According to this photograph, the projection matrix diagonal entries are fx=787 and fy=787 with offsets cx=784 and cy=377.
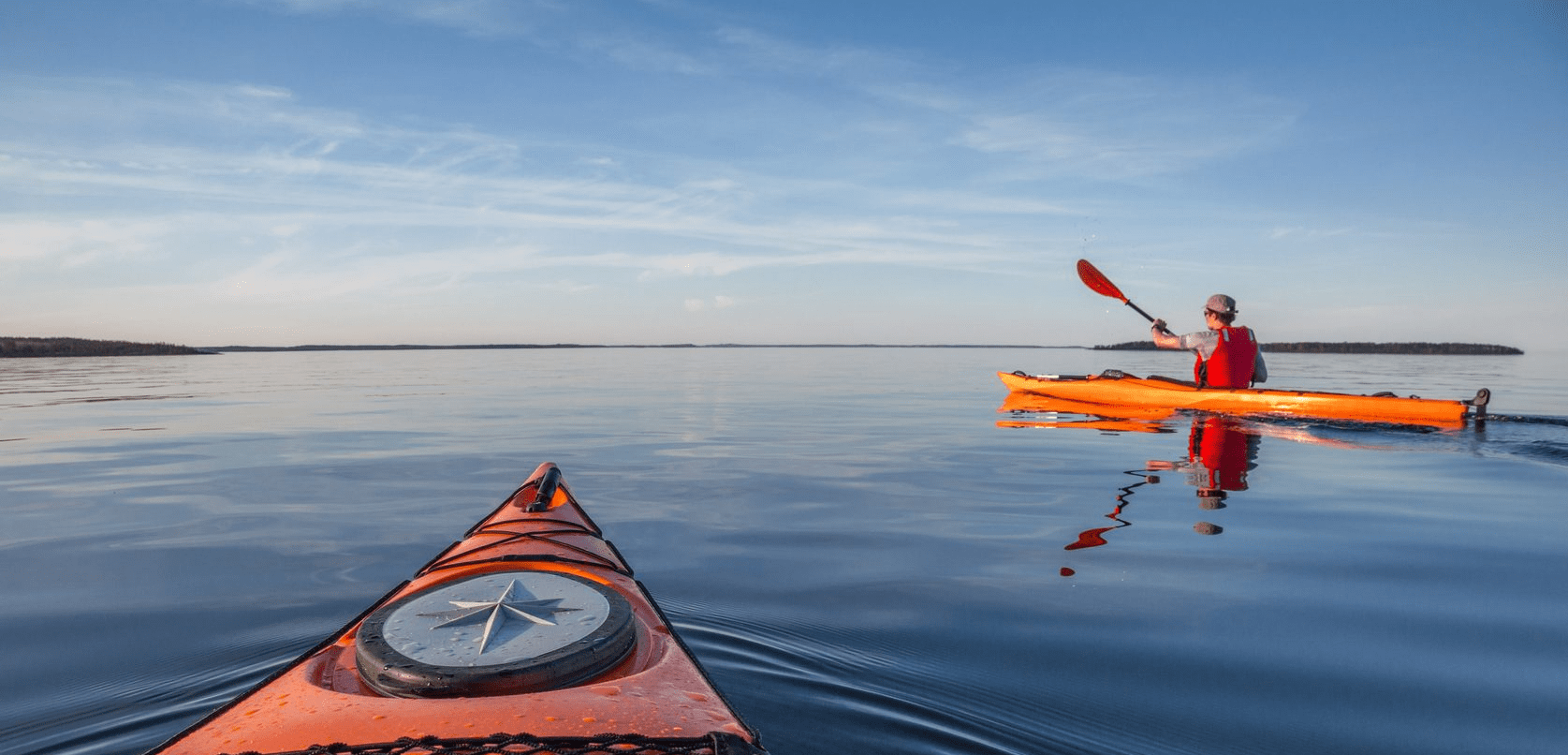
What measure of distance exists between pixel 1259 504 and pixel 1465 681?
11.9ft

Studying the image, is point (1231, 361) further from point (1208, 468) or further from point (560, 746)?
point (560, 746)

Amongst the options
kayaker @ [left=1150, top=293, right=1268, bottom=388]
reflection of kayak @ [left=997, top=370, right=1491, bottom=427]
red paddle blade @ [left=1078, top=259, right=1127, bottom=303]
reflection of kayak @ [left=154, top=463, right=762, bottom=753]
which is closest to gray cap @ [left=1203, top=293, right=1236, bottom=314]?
kayaker @ [left=1150, top=293, right=1268, bottom=388]

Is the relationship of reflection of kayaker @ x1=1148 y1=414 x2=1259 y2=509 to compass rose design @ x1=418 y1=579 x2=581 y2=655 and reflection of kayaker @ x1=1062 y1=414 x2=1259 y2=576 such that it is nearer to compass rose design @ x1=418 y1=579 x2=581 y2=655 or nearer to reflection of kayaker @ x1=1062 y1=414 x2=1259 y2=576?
reflection of kayaker @ x1=1062 y1=414 x2=1259 y2=576

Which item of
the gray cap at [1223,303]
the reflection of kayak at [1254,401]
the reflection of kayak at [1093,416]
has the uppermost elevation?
the gray cap at [1223,303]

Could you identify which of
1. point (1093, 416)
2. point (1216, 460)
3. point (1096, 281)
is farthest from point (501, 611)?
point (1096, 281)

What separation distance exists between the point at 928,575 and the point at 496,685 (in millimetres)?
3048

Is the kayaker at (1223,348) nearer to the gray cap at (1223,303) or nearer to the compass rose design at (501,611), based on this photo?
the gray cap at (1223,303)

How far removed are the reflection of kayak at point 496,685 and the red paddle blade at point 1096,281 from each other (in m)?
14.2

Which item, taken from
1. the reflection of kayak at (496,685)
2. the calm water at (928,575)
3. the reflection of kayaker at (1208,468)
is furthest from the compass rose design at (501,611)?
the reflection of kayaker at (1208,468)

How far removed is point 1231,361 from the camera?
12211 mm

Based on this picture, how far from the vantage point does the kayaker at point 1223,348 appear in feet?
39.2

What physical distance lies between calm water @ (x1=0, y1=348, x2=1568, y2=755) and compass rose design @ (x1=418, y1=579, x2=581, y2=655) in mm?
852

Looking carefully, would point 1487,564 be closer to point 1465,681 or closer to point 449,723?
point 1465,681

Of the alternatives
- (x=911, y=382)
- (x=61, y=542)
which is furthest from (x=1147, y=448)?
(x=911, y=382)
